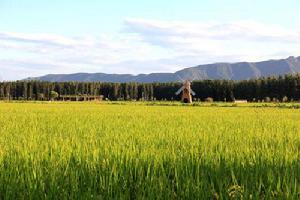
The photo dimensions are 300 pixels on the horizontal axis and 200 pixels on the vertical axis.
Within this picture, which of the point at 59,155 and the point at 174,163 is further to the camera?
the point at 59,155

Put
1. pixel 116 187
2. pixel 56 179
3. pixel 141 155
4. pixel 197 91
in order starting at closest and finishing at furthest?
pixel 116 187 < pixel 56 179 < pixel 141 155 < pixel 197 91

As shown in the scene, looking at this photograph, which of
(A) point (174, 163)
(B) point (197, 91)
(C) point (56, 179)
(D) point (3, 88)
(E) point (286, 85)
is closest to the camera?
(C) point (56, 179)

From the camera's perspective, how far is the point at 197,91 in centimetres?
13538

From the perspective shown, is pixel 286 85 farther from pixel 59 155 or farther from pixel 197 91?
pixel 59 155

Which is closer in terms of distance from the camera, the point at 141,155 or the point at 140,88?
the point at 141,155

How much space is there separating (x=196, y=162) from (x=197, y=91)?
429 feet

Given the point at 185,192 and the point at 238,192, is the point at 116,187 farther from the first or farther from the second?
the point at 238,192

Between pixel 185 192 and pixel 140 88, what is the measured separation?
155 m

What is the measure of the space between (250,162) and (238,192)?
1708mm

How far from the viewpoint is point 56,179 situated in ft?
14.3

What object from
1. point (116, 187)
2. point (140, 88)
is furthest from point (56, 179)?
point (140, 88)

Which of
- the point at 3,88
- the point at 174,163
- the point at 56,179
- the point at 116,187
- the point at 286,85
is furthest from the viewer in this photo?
the point at 3,88

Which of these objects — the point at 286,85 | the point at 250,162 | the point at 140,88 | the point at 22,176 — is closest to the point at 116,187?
the point at 22,176

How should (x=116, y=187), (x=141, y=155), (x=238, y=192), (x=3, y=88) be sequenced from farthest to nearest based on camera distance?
(x=3, y=88)
(x=141, y=155)
(x=116, y=187)
(x=238, y=192)
